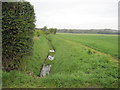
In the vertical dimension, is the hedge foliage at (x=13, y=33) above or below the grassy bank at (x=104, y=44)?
above

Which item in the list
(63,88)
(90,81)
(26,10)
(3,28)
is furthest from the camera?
(26,10)

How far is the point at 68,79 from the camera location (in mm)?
5543

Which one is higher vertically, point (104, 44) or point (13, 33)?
point (13, 33)

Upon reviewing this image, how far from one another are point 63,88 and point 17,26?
11.5 ft

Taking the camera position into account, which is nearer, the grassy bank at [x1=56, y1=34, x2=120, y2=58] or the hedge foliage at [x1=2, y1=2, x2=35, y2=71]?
the hedge foliage at [x1=2, y1=2, x2=35, y2=71]

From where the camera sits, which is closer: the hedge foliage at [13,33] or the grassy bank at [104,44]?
the hedge foliage at [13,33]

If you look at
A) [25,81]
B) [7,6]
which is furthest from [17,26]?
[25,81]

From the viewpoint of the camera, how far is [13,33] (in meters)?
6.54

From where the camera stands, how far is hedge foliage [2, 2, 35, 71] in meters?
6.33

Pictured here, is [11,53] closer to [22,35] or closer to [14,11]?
[22,35]

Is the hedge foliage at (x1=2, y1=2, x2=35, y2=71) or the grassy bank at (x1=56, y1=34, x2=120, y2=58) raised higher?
the hedge foliage at (x1=2, y1=2, x2=35, y2=71)

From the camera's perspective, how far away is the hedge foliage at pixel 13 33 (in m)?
6.33

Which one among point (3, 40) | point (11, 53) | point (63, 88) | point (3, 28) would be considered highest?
point (3, 28)

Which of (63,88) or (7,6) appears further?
(7,6)
